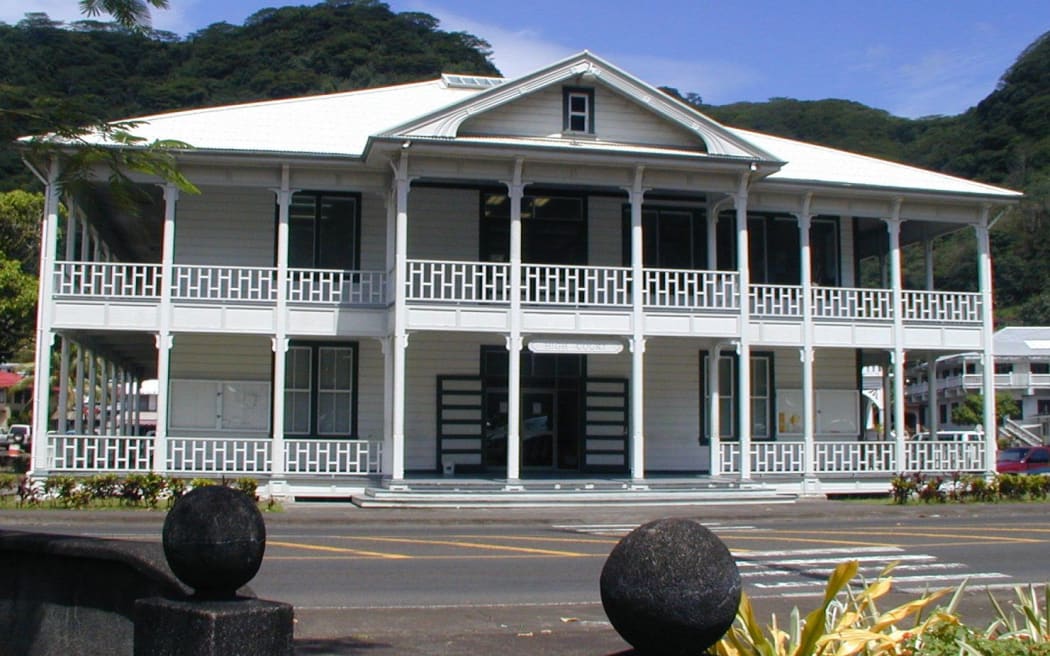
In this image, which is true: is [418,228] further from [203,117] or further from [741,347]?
[741,347]

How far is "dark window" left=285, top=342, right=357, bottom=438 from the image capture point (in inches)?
969

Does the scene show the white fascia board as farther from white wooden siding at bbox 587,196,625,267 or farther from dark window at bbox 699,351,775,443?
dark window at bbox 699,351,775,443

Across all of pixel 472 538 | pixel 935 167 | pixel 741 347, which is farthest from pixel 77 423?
pixel 935 167

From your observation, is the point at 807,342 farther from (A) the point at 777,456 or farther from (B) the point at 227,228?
(B) the point at 227,228

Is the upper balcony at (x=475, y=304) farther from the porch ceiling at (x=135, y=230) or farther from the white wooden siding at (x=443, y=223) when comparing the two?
the porch ceiling at (x=135, y=230)

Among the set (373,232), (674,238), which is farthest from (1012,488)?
(373,232)

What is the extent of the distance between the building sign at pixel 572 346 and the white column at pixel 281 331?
501 centimetres

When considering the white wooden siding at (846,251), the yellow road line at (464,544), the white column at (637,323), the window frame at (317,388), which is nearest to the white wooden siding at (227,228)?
the window frame at (317,388)

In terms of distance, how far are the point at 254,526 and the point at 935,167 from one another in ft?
326

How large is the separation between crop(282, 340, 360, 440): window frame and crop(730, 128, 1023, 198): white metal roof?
32.9ft

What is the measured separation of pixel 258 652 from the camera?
16.1ft

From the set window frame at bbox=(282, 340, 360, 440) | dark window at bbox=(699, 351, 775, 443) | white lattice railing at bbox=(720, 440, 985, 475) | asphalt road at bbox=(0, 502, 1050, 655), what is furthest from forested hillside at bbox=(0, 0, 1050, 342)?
asphalt road at bbox=(0, 502, 1050, 655)

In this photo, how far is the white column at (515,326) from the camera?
22391 millimetres

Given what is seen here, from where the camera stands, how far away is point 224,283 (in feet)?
80.2
